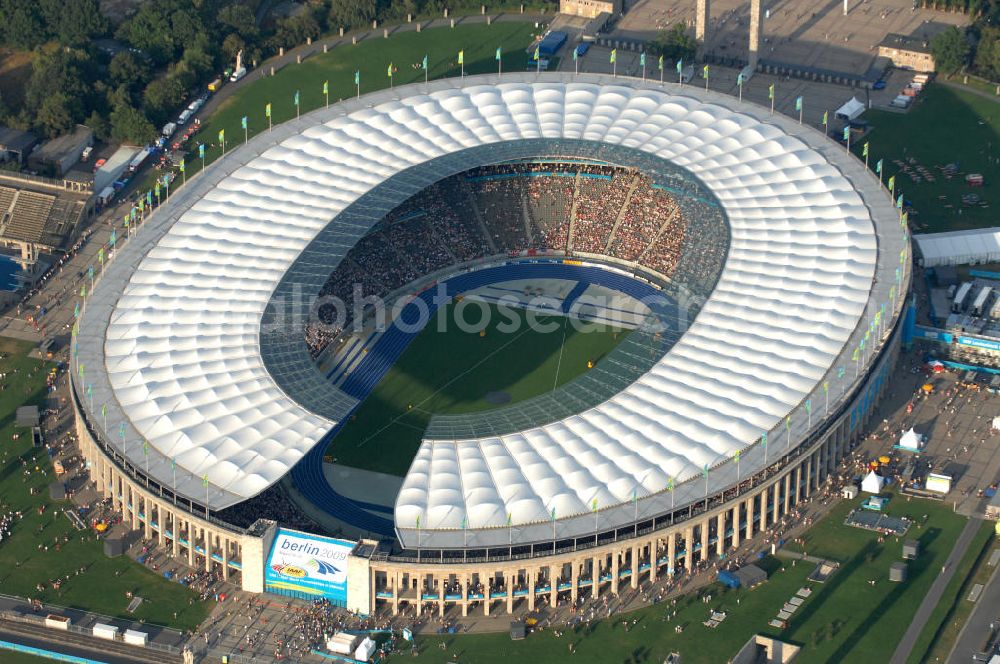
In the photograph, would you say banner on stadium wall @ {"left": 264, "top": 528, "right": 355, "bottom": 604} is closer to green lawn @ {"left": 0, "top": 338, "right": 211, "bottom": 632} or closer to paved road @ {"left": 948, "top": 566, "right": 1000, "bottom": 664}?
green lawn @ {"left": 0, "top": 338, "right": 211, "bottom": 632}

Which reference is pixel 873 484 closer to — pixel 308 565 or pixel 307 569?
pixel 308 565

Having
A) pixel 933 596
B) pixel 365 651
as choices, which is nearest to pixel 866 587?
pixel 933 596

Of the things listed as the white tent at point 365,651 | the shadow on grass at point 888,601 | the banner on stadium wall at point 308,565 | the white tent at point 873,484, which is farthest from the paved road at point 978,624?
the banner on stadium wall at point 308,565

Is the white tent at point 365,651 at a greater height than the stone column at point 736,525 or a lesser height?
lesser

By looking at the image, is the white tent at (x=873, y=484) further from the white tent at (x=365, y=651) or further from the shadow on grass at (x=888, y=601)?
the white tent at (x=365, y=651)

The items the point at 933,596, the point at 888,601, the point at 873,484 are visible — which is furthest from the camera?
the point at 873,484

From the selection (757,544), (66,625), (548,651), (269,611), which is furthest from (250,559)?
(757,544)

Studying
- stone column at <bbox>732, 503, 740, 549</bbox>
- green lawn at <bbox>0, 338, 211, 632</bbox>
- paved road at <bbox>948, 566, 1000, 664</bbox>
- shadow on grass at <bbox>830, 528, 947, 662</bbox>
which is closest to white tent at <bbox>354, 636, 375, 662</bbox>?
green lawn at <bbox>0, 338, 211, 632</bbox>
